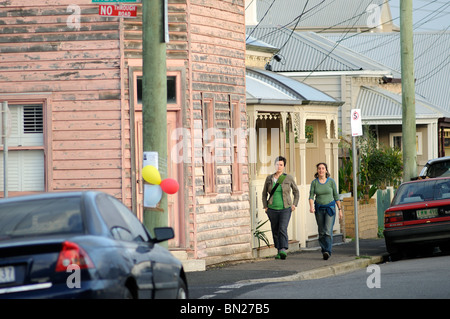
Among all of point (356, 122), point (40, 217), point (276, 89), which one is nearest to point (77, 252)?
point (40, 217)

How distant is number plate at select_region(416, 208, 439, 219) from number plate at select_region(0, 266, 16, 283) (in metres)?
12.4

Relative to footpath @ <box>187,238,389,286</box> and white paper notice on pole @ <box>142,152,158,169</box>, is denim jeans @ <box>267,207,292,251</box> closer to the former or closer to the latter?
footpath @ <box>187,238,389,286</box>

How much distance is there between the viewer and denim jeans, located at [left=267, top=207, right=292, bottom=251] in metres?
17.7

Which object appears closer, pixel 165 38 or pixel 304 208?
pixel 165 38

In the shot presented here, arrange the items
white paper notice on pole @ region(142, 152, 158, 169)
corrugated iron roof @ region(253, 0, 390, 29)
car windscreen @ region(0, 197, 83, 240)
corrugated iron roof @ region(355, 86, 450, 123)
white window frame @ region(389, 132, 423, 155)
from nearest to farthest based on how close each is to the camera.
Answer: car windscreen @ region(0, 197, 83, 240) → white paper notice on pole @ region(142, 152, 158, 169) → corrugated iron roof @ region(355, 86, 450, 123) → white window frame @ region(389, 132, 423, 155) → corrugated iron roof @ region(253, 0, 390, 29)

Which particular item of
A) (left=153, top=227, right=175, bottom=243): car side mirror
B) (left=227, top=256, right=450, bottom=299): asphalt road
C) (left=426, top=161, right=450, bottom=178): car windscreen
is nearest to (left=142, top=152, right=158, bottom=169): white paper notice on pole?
(left=227, top=256, right=450, bottom=299): asphalt road

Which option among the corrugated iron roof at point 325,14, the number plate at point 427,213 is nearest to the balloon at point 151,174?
the number plate at point 427,213

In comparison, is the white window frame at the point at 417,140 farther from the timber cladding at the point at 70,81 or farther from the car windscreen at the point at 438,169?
the timber cladding at the point at 70,81

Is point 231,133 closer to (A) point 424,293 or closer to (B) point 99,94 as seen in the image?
(B) point 99,94

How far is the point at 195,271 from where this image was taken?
1594 centimetres

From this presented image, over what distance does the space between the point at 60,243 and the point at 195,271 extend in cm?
921

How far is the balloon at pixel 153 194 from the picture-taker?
11820 mm
